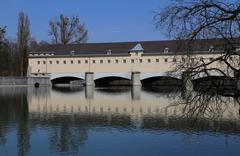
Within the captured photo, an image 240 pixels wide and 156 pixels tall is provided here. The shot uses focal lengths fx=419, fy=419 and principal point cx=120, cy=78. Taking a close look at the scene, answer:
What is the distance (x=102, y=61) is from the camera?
203ft

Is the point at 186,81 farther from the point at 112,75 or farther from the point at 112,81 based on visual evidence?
the point at 112,81

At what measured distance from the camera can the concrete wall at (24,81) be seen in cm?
6144

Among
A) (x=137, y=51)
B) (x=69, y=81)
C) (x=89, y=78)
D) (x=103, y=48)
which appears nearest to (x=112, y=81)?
(x=69, y=81)

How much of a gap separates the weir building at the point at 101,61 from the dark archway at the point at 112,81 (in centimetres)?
304

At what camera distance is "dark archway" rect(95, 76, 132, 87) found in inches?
2580

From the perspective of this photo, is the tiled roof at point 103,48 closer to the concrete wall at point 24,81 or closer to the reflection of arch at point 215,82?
the concrete wall at point 24,81

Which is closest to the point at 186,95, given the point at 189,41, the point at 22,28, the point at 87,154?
the point at 189,41

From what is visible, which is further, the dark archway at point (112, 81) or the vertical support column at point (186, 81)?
the dark archway at point (112, 81)

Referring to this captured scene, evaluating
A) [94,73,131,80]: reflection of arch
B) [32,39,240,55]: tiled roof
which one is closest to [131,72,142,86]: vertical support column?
[94,73,131,80]: reflection of arch

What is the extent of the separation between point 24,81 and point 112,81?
16.2 meters

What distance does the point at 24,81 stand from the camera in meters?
62.4

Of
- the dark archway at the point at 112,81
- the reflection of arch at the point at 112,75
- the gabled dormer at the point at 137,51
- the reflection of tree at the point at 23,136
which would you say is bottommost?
the reflection of tree at the point at 23,136

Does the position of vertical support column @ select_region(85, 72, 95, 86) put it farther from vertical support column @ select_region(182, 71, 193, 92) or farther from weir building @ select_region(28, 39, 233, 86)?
vertical support column @ select_region(182, 71, 193, 92)

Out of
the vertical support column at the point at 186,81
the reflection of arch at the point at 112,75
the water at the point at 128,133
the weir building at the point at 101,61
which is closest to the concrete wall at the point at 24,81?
the weir building at the point at 101,61
